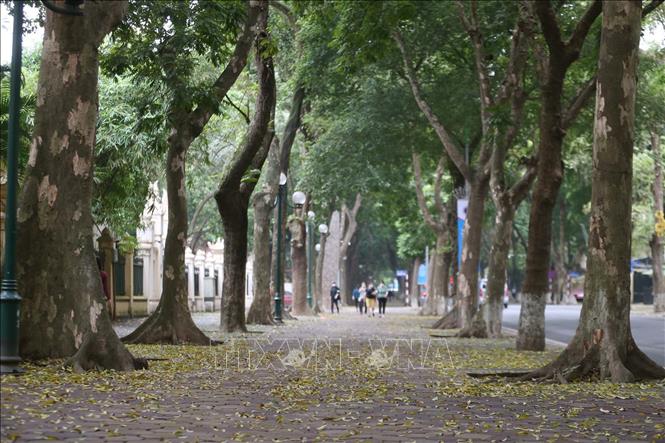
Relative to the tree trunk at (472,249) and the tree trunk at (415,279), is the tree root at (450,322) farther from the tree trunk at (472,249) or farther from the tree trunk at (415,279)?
the tree trunk at (415,279)

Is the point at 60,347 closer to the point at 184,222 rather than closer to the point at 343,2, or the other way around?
the point at 184,222

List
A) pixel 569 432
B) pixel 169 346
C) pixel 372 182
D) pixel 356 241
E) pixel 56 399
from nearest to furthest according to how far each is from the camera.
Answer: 1. pixel 569 432
2. pixel 56 399
3. pixel 169 346
4. pixel 372 182
5. pixel 356 241

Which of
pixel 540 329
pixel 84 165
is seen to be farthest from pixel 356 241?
pixel 84 165

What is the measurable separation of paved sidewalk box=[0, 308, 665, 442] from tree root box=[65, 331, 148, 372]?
311mm

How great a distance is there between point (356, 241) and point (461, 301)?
52886 millimetres

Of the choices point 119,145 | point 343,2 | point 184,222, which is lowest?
point 184,222

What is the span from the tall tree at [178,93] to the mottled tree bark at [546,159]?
5.65 m

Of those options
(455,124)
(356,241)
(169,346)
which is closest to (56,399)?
(169,346)

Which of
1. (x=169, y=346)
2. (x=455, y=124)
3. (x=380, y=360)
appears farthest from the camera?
(x=455, y=124)

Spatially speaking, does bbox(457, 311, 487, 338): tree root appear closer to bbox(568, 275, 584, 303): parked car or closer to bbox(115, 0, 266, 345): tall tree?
bbox(115, 0, 266, 345): tall tree

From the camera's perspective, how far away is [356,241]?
266ft

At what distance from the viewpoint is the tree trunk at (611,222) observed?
12.8 meters

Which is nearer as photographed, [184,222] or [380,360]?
[380,360]

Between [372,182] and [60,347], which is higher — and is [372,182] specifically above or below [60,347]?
above
